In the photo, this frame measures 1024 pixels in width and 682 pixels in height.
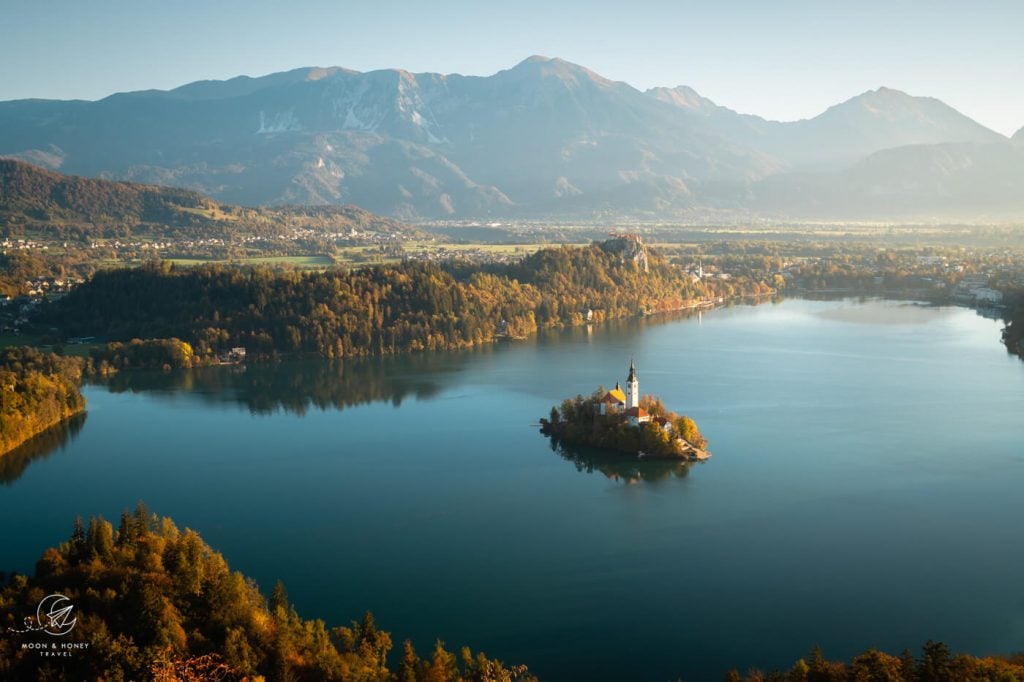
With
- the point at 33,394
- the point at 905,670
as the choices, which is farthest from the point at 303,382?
the point at 905,670

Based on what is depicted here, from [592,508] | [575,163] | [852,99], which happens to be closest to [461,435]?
[592,508]

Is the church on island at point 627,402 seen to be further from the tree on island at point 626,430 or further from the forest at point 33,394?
the forest at point 33,394

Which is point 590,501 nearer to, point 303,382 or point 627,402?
point 627,402

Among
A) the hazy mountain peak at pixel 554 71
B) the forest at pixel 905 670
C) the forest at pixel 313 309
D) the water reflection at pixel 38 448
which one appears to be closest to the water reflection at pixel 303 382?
the forest at pixel 313 309

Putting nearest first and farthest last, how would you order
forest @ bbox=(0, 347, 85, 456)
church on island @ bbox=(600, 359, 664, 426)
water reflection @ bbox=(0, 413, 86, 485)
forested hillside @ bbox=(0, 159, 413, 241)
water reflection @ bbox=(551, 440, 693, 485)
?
water reflection @ bbox=(551, 440, 693, 485)
water reflection @ bbox=(0, 413, 86, 485)
church on island @ bbox=(600, 359, 664, 426)
forest @ bbox=(0, 347, 85, 456)
forested hillside @ bbox=(0, 159, 413, 241)

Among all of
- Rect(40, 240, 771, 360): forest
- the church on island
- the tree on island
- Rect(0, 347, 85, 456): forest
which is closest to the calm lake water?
the tree on island

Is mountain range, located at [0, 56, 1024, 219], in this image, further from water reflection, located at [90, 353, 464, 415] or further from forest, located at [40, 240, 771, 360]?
water reflection, located at [90, 353, 464, 415]
